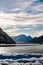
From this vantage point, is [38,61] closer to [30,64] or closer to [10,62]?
[30,64]

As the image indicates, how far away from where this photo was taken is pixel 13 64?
54.9 ft

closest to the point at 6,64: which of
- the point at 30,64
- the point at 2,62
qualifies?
the point at 2,62

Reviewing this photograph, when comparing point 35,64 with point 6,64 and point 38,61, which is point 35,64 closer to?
point 38,61

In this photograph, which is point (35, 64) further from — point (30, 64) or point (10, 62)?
point (10, 62)

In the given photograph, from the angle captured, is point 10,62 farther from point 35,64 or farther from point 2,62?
point 35,64

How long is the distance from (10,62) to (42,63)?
2274 millimetres

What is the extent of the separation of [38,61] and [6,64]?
2315 mm

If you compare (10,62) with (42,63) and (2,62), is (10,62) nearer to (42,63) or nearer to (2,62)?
(2,62)

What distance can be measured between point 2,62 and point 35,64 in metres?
2.29

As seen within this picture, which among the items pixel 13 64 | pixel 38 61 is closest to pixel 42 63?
pixel 38 61

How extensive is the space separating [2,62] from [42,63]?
283 centimetres

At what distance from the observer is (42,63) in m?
17.2

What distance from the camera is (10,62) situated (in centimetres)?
1731

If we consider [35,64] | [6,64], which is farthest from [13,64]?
[35,64]
